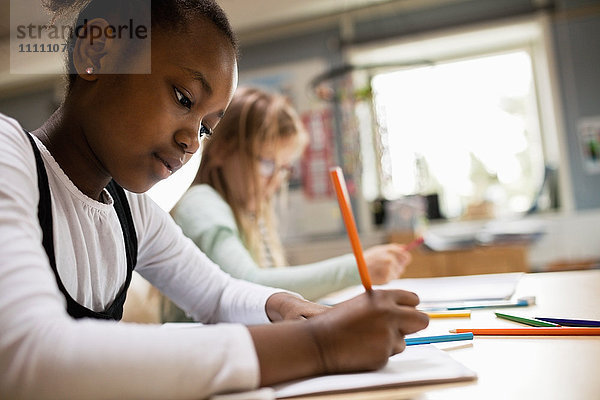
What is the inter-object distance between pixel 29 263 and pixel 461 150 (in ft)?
11.4

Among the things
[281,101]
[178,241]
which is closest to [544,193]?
[281,101]

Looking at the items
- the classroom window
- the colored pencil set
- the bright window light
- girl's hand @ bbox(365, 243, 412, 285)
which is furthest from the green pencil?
the bright window light

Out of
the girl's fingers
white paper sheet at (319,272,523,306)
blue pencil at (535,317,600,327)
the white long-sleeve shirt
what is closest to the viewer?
the white long-sleeve shirt

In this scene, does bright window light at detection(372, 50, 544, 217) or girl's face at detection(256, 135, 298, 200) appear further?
bright window light at detection(372, 50, 544, 217)

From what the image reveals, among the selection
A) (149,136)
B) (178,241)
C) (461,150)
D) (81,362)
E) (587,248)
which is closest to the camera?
(81,362)

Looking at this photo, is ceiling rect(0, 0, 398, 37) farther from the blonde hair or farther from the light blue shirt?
the light blue shirt

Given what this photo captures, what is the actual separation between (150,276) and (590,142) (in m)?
3.23

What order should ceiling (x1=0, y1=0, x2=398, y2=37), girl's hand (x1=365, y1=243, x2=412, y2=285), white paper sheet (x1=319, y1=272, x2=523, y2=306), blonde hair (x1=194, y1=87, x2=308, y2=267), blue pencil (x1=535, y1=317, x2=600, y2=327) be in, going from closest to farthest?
blue pencil (x1=535, y1=317, x2=600, y2=327) < white paper sheet (x1=319, y1=272, x2=523, y2=306) < girl's hand (x1=365, y1=243, x2=412, y2=285) < blonde hair (x1=194, y1=87, x2=308, y2=267) < ceiling (x1=0, y1=0, x2=398, y2=37)

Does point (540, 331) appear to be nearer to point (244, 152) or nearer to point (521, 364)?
point (521, 364)

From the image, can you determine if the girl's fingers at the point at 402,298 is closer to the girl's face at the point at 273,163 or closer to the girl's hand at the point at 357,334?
the girl's hand at the point at 357,334

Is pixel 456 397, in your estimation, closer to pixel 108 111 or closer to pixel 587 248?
pixel 108 111

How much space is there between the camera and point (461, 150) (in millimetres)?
3572

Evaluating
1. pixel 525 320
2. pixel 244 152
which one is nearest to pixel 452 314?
pixel 525 320

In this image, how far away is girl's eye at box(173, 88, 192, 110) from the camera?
1.78ft
